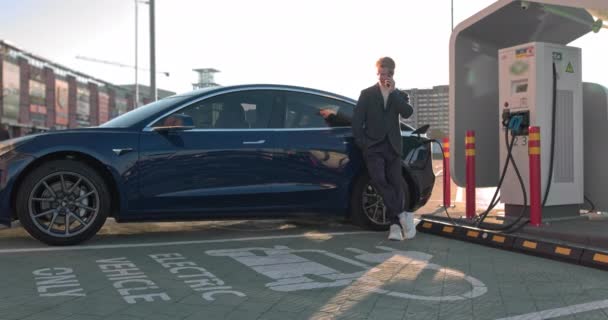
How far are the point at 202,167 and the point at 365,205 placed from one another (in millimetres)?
1821

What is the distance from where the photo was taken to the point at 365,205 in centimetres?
627

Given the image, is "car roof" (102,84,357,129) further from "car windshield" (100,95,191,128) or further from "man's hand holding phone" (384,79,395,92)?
"man's hand holding phone" (384,79,395,92)

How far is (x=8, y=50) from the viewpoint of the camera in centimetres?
5409

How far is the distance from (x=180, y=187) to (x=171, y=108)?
2.63 ft

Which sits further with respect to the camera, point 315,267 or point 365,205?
point 365,205

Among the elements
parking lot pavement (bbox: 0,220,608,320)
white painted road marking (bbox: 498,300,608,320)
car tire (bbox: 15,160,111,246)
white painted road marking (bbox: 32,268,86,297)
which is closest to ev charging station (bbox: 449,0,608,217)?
parking lot pavement (bbox: 0,220,608,320)

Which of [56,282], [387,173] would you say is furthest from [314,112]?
[56,282]

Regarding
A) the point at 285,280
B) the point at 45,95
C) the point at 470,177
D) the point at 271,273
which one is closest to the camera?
the point at 285,280

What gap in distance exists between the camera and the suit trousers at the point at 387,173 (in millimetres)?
5840

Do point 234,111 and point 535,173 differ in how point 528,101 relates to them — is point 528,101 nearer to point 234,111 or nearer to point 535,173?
point 535,173

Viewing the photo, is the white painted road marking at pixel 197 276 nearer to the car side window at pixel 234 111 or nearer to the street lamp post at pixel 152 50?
the car side window at pixel 234 111

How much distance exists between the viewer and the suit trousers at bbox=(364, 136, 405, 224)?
584cm

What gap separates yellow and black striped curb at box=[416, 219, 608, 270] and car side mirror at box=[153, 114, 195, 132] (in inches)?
110

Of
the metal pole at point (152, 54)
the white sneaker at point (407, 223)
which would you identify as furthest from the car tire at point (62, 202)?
the metal pole at point (152, 54)
